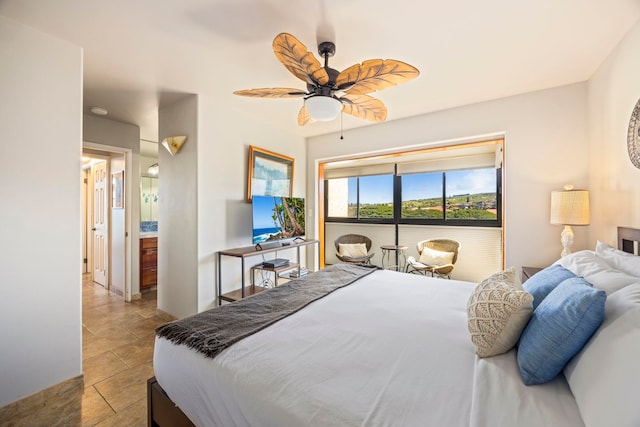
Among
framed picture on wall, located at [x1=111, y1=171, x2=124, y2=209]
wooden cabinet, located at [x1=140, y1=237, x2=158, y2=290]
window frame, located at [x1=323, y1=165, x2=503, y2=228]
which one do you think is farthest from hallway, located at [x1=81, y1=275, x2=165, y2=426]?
window frame, located at [x1=323, y1=165, x2=503, y2=228]

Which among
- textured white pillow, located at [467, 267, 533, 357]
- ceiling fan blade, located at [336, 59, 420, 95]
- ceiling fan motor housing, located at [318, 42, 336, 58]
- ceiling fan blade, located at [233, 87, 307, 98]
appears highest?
ceiling fan motor housing, located at [318, 42, 336, 58]

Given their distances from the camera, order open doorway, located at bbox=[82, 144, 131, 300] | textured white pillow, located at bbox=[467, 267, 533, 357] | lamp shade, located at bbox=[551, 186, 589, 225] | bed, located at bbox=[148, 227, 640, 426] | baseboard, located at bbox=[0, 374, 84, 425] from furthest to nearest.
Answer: open doorway, located at bbox=[82, 144, 131, 300]
lamp shade, located at bbox=[551, 186, 589, 225]
baseboard, located at bbox=[0, 374, 84, 425]
textured white pillow, located at bbox=[467, 267, 533, 357]
bed, located at bbox=[148, 227, 640, 426]

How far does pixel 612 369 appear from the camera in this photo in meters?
0.73

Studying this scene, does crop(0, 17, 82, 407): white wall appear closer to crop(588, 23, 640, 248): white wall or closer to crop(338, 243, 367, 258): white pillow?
crop(338, 243, 367, 258): white pillow

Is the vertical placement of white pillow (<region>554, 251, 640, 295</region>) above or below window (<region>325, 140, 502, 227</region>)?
below

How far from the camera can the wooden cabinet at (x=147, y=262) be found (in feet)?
13.5

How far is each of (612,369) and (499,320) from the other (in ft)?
1.19

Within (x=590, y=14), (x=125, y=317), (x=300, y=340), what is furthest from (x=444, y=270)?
(x=125, y=317)

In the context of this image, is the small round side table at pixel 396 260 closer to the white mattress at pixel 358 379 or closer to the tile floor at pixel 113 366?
the white mattress at pixel 358 379

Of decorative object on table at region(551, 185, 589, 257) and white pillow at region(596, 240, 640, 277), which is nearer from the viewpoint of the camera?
white pillow at region(596, 240, 640, 277)

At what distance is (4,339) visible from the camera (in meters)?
1.72

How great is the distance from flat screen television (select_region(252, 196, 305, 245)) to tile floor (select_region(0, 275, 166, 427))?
152cm

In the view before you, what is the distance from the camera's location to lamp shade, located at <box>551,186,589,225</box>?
234 centimetres

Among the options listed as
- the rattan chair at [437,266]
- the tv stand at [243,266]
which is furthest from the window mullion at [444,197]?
the tv stand at [243,266]
